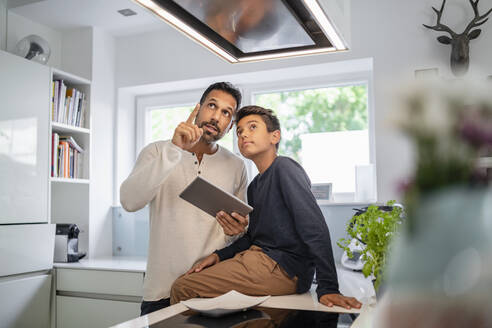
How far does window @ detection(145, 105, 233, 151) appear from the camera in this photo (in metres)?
3.80

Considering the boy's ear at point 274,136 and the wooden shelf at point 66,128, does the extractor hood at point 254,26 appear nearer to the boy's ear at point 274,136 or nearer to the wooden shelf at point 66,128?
the boy's ear at point 274,136

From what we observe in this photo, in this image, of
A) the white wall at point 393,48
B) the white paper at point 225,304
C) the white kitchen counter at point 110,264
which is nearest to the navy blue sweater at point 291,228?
the white paper at point 225,304

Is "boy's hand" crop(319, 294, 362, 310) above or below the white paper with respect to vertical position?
below

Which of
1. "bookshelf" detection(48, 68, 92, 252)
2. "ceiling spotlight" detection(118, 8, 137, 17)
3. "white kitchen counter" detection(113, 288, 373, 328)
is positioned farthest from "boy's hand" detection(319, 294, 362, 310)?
"ceiling spotlight" detection(118, 8, 137, 17)

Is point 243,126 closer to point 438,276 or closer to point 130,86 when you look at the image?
point 438,276

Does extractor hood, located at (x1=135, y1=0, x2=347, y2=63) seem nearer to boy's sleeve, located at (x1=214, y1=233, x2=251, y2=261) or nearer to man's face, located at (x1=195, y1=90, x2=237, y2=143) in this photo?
man's face, located at (x1=195, y1=90, x2=237, y2=143)

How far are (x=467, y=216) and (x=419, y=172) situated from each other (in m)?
0.04

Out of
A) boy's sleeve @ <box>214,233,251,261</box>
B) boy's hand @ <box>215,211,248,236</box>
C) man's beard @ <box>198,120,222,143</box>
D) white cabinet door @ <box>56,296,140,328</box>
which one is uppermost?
man's beard @ <box>198,120,222,143</box>

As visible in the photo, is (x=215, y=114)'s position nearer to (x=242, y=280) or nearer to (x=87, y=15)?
(x=242, y=280)

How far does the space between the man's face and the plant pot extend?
5.36 ft

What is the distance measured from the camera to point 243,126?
5.95 feet

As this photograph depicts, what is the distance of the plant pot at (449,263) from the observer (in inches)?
11.4

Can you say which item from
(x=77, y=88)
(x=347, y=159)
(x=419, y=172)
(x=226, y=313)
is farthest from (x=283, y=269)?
(x=77, y=88)

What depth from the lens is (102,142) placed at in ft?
11.6
